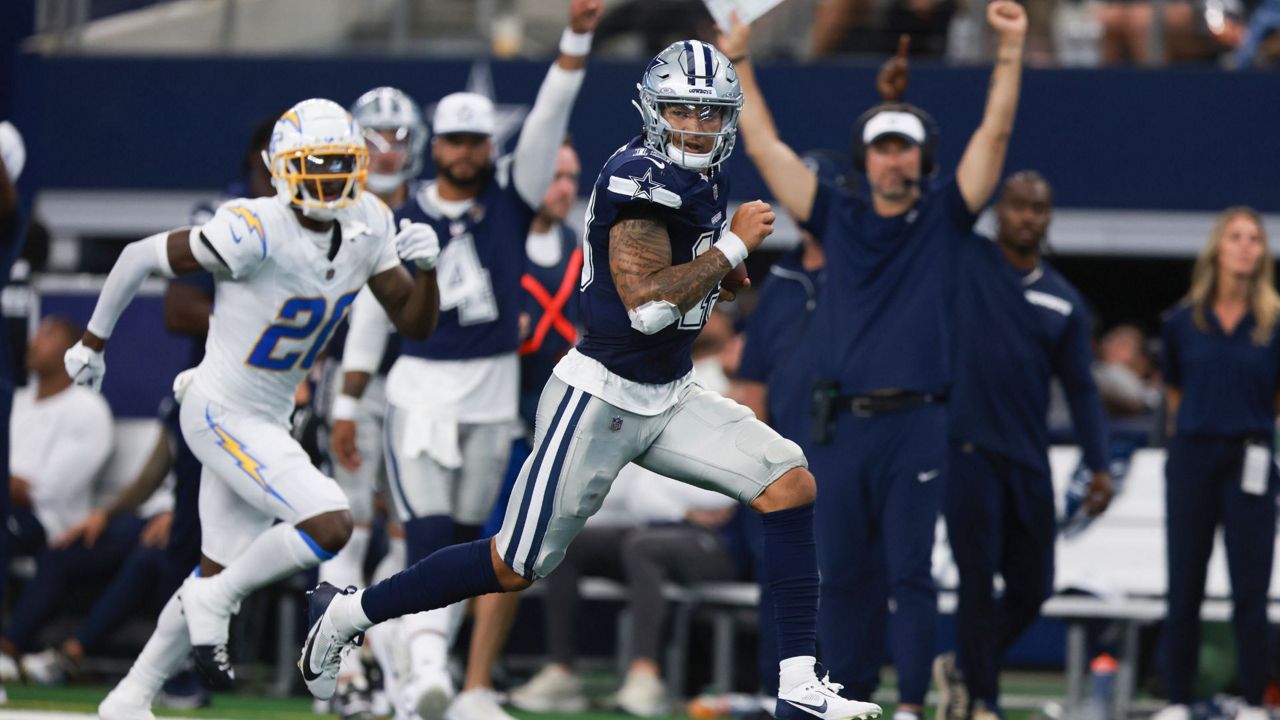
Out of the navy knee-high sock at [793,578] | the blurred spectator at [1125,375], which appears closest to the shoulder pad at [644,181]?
the navy knee-high sock at [793,578]

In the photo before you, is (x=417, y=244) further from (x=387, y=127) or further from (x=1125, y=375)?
(x=1125, y=375)

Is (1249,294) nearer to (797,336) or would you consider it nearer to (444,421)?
(797,336)

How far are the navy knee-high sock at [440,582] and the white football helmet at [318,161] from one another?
1339 mm

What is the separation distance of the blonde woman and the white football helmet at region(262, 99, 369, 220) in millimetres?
3922

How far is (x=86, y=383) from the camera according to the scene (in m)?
6.49

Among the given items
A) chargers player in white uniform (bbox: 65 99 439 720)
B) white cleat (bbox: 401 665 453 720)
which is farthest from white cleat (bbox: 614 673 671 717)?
chargers player in white uniform (bbox: 65 99 439 720)

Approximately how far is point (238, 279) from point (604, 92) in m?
5.37

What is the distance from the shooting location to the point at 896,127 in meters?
7.20

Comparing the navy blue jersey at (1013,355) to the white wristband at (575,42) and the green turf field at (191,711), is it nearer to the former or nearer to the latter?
the white wristband at (575,42)

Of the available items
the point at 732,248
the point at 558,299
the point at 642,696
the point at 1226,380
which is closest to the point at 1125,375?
the point at 1226,380

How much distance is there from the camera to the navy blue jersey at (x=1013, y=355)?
7953mm

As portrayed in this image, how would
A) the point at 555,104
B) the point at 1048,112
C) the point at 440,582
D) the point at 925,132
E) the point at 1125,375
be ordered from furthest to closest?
the point at 1048,112, the point at 1125,375, the point at 555,104, the point at 925,132, the point at 440,582

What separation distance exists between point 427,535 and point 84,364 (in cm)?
154

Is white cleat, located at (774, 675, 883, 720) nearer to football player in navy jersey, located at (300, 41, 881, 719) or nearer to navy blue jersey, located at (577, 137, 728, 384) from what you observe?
football player in navy jersey, located at (300, 41, 881, 719)
